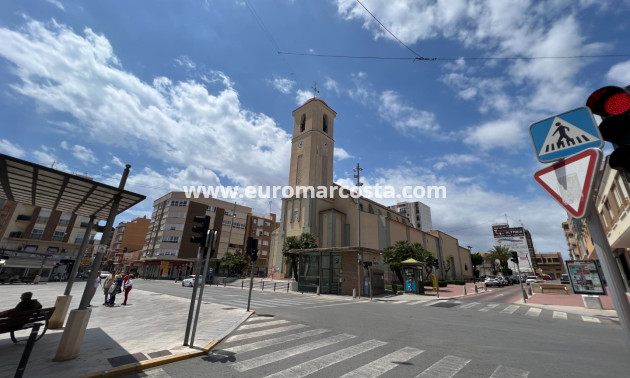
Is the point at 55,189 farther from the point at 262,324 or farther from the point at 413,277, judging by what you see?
the point at 413,277

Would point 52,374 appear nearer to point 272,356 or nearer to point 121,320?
point 272,356

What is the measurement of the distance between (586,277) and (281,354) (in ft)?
69.7

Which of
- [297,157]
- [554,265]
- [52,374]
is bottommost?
[52,374]

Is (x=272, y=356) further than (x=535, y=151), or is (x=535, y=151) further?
(x=272, y=356)

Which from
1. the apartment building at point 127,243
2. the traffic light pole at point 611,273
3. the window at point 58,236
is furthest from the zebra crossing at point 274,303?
the apartment building at point 127,243

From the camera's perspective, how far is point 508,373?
4969 millimetres

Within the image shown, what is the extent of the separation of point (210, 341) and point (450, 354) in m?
5.86

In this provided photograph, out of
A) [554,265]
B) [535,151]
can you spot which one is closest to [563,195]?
[535,151]

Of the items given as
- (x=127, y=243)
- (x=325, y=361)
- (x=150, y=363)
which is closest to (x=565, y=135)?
(x=325, y=361)

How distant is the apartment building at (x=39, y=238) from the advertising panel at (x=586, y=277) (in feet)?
168

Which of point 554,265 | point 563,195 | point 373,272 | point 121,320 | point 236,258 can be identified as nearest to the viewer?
point 563,195

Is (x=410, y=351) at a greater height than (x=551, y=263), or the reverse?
(x=551, y=263)

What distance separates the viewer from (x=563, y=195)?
2094 millimetres

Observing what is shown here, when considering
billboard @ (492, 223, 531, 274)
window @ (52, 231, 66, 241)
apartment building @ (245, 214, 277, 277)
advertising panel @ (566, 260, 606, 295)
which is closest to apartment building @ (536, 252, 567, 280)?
billboard @ (492, 223, 531, 274)
